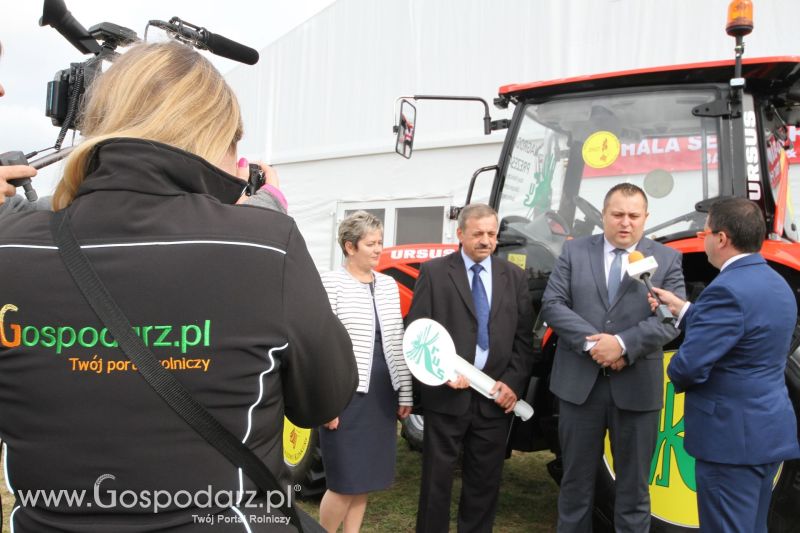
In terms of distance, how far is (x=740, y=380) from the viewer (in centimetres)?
256

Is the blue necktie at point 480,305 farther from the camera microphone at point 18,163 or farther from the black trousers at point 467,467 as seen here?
the camera microphone at point 18,163

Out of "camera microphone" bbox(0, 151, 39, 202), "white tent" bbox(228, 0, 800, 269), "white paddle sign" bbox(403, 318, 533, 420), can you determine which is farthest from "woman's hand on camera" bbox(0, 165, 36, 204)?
"white tent" bbox(228, 0, 800, 269)

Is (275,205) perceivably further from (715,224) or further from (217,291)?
(715,224)

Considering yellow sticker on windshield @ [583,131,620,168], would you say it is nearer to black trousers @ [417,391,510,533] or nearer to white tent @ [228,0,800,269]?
black trousers @ [417,391,510,533]

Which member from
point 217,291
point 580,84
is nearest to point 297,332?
point 217,291

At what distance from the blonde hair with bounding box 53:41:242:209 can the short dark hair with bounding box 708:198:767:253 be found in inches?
80.9

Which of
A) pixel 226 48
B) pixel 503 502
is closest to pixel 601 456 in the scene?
pixel 503 502

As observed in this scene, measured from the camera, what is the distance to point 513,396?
3.20 metres

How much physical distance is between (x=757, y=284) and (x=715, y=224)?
0.28m

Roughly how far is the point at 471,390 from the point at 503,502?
53.2 inches

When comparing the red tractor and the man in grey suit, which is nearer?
the man in grey suit

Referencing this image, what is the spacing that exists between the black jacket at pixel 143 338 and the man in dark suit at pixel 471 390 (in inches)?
85.1

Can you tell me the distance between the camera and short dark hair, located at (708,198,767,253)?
2594 millimetres

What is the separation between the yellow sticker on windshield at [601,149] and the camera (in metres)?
3.37
